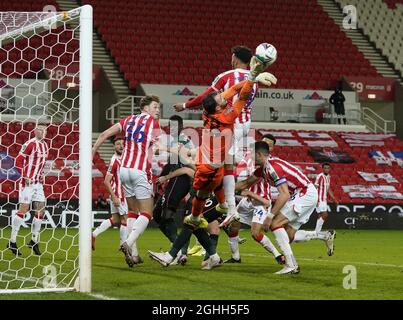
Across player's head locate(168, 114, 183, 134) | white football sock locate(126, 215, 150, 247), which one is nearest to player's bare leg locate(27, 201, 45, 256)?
white football sock locate(126, 215, 150, 247)

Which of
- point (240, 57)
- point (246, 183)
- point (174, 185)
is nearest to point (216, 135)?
point (240, 57)

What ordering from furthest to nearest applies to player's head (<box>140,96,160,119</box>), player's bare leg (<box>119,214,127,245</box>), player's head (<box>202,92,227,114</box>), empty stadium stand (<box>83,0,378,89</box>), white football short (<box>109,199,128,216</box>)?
empty stadium stand (<box>83,0,378,89</box>), white football short (<box>109,199,128,216</box>), player's bare leg (<box>119,214,127,245</box>), player's head (<box>140,96,160,119</box>), player's head (<box>202,92,227,114</box>)

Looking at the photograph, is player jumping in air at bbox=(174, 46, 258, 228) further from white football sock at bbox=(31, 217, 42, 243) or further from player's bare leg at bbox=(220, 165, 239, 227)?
white football sock at bbox=(31, 217, 42, 243)

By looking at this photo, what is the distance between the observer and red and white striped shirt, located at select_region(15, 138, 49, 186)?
41.2ft

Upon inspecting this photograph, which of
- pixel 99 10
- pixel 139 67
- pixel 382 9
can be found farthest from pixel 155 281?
pixel 382 9

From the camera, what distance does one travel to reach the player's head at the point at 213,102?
894 cm

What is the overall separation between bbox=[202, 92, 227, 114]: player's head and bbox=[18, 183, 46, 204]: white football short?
4617 mm

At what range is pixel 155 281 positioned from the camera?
866cm

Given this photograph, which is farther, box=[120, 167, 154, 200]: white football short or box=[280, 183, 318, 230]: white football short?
box=[280, 183, 318, 230]: white football short

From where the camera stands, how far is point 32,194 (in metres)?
12.8

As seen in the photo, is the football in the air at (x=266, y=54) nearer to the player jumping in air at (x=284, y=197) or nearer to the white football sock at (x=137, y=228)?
the player jumping in air at (x=284, y=197)

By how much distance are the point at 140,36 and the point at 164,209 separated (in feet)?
59.0

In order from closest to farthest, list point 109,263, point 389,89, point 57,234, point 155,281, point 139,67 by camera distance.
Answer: point 155,281
point 109,263
point 57,234
point 139,67
point 389,89

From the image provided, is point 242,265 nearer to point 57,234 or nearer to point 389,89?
point 57,234
